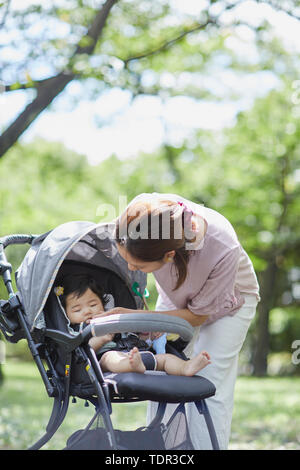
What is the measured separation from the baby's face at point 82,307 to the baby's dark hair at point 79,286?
0.02 m

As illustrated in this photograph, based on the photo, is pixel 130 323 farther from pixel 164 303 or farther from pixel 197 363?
A: pixel 164 303

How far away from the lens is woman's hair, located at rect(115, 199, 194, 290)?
2314 millimetres

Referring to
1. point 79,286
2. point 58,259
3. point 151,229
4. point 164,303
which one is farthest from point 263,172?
point 151,229

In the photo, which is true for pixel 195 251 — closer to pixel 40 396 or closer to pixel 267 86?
pixel 40 396

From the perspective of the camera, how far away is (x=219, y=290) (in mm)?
2670

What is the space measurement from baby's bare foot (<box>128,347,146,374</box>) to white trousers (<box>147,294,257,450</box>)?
44 centimetres

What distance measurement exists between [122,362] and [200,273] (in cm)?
56

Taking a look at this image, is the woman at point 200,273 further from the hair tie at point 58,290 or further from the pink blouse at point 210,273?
the hair tie at point 58,290

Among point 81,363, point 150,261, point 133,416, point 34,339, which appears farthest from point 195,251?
point 133,416

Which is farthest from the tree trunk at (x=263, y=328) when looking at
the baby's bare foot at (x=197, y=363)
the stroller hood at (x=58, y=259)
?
the baby's bare foot at (x=197, y=363)

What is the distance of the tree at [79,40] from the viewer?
502 centimetres

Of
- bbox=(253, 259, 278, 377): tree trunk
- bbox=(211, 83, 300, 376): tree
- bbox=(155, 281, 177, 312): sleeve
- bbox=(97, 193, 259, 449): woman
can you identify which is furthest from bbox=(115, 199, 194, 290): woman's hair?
bbox=(253, 259, 278, 377): tree trunk

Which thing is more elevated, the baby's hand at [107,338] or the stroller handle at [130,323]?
the stroller handle at [130,323]
